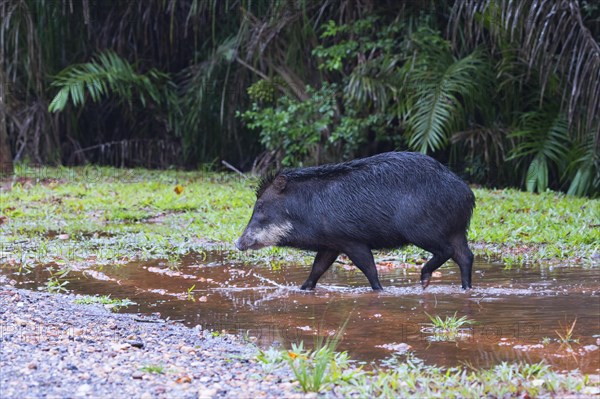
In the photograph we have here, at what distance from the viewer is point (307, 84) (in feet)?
44.2

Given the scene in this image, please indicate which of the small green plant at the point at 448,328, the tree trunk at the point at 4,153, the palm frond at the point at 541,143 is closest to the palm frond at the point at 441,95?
the palm frond at the point at 541,143

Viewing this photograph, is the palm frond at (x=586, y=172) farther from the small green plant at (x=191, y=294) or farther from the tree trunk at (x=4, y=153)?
the tree trunk at (x=4, y=153)

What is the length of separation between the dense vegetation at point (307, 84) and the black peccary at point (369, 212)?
4.77 meters

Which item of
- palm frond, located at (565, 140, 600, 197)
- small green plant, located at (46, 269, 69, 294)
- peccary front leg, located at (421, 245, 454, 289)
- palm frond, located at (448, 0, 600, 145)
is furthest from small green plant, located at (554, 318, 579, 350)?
palm frond, located at (565, 140, 600, 197)

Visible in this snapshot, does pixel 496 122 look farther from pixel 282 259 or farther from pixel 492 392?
pixel 492 392

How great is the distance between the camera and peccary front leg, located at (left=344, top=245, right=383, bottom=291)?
6.02 meters

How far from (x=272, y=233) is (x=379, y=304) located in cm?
118

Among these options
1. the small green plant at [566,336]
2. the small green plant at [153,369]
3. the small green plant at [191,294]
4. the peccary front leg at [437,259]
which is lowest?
the small green plant at [191,294]

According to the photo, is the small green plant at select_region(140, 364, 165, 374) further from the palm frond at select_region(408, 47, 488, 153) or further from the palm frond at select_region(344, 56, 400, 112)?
the palm frond at select_region(344, 56, 400, 112)

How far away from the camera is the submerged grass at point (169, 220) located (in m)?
7.56

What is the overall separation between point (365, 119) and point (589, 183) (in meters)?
3.11

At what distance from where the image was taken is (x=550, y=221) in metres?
8.55

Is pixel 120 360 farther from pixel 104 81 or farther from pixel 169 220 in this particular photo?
pixel 104 81

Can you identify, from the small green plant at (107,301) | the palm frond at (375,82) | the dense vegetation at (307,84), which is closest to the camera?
the small green plant at (107,301)
